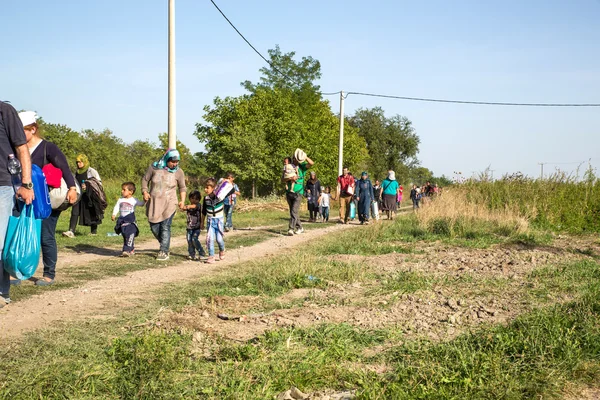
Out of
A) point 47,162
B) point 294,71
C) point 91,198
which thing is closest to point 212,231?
point 47,162

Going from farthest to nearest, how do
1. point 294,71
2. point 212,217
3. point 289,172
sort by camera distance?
point 294,71 → point 289,172 → point 212,217

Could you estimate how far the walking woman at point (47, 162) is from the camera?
21.6 feet

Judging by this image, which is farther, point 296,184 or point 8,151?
point 296,184

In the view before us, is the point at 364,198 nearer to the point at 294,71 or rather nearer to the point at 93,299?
the point at 93,299

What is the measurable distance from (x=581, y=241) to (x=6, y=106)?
12383 mm

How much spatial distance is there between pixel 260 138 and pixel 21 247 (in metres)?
37.0

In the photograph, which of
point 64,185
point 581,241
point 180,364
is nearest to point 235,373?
point 180,364

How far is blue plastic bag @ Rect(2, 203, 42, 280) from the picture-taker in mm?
5555

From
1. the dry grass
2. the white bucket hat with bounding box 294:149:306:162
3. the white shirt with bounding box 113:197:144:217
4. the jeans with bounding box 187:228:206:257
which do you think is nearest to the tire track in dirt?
the jeans with bounding box 187:228:206:257

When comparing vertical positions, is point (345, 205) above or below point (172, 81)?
below

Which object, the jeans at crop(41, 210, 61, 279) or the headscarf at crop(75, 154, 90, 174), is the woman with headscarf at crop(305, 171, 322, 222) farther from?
the jeans at crop(41, 210, 61, 279)

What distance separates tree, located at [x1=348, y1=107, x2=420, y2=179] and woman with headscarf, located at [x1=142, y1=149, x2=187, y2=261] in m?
71.9

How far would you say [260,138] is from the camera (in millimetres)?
42344

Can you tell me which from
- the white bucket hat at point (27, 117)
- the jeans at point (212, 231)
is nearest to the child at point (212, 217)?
the jeans at point (212, 231)
